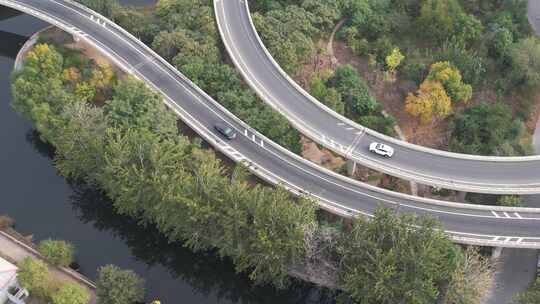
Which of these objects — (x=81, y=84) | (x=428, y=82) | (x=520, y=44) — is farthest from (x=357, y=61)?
(x=81, y=84)

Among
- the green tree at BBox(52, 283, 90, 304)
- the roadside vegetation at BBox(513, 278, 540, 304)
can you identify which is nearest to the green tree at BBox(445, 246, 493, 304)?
the roadside vegetation at BBox(513, 278, 540, 304)

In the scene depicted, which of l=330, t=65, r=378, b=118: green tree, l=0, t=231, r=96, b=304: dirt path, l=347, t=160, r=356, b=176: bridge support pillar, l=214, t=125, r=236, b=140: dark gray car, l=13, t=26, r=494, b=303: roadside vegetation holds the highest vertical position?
l=330, t=65, r=378, b=118: green tree

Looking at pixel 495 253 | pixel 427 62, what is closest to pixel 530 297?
pixel 495 253

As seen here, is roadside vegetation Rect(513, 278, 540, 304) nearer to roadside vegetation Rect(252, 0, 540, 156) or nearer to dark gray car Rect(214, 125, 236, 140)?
roadside vegetation Rect(252, 0, 540, 156)

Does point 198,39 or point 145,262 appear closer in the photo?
point 145,262

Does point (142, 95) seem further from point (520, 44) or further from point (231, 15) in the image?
point (520, 44)

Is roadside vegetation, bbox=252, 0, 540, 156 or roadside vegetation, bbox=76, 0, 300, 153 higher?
roadside vegetation, bbox=252, 0, 540, 156
